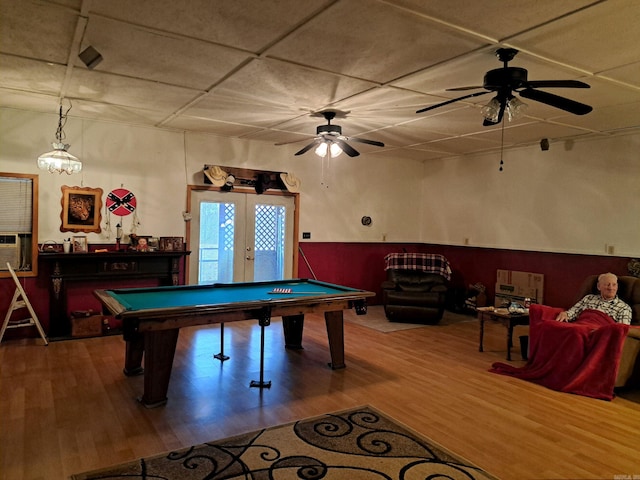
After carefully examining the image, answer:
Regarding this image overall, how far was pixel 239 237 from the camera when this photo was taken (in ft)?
21.8

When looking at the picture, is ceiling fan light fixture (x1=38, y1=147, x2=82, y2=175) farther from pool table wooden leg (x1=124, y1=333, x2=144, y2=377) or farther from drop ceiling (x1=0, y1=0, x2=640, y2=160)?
pool table wooden leg (x1=124, y1=333, x2=144, y2=377)

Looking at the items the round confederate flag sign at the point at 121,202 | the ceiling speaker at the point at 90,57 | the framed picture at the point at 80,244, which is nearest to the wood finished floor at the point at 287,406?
the framed picture at the point at 80,244

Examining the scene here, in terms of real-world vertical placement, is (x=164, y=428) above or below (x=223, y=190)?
below

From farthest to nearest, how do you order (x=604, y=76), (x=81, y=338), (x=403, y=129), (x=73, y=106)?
1. (x=403, y=129)
2. (x=81, y=338)
3. (x=73, y=106)
4. (x=604, y=76)

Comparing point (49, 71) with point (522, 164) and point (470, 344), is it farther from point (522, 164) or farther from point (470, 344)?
point (522, 164)

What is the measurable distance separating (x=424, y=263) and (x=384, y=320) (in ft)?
3.73

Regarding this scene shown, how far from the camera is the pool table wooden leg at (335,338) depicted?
4.40 m

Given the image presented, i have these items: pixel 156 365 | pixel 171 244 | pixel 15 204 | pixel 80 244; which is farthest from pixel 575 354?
pixel 15 204

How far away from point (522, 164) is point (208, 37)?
17.4ft

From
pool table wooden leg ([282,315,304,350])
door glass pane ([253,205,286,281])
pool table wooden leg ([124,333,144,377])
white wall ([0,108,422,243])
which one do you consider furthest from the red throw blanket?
white wall ([0,108,422,243])

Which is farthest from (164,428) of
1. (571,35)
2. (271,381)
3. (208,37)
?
(571,35)

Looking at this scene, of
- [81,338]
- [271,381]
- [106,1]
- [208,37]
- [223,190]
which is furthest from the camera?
[223,190]

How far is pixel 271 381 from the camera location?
158 inches

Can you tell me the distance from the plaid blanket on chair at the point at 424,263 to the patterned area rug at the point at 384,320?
67 cm
